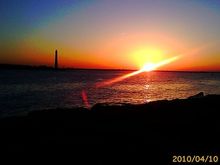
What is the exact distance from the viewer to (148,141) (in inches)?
368

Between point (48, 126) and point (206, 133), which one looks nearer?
point (206, 133)

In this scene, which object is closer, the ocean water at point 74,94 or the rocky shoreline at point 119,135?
the rocky shoreline at point 119,135

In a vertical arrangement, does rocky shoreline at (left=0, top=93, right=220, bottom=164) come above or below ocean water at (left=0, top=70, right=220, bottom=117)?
above

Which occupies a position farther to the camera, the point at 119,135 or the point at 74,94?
the point at 74,94

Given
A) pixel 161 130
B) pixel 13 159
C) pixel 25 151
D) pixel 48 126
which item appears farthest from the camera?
pixel 48 126

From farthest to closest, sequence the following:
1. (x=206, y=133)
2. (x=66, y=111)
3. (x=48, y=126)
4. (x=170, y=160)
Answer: (x=66, y=111)
(x=48, y=126)
(x=206, y=133)
(x=170, y=160)

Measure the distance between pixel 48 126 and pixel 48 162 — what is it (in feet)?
14.4

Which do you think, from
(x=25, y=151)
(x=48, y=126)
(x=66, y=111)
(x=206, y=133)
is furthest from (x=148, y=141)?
(x=66, y=111)

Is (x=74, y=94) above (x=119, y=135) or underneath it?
underneath

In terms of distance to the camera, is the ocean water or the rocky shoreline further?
the ocean water

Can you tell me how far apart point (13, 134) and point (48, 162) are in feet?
14.0

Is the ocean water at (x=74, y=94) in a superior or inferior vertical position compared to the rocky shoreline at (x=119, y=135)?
inferior

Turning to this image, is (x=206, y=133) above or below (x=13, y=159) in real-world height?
above

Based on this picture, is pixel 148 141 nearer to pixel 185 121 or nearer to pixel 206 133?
A: pixel 206 133
